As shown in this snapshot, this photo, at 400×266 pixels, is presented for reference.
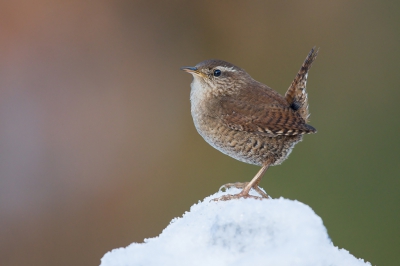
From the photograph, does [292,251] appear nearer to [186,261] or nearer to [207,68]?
[186,261]

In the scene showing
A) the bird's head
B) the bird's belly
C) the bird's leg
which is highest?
the bird's head

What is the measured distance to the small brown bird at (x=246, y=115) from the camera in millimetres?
2512

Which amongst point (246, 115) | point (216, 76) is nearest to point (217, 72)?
point (216, 76)

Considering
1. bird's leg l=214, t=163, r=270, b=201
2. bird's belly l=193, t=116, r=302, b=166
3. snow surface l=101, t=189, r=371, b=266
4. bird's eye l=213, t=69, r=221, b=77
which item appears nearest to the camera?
snow surface l=101, t=189, r=371, b=266

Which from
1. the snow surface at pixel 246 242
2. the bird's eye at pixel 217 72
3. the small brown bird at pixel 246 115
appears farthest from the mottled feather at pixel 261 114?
the snow surface at pixel 246 242

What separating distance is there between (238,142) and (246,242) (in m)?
1.06

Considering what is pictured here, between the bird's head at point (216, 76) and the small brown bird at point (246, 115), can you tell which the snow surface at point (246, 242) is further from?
the bird's head at point (216, 76)

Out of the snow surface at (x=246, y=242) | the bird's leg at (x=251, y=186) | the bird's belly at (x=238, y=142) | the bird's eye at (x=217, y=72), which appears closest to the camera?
the snow surface at (x=246, y=242)

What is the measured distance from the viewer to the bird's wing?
2506mm

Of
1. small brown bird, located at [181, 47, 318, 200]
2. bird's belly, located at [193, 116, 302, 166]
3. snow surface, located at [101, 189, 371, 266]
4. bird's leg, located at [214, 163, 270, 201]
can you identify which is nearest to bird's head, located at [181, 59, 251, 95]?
small brown bird, located at [181, 47, 318, 200]

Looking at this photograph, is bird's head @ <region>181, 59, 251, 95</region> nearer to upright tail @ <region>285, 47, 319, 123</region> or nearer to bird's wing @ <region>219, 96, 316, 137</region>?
bird's wing @ <region>219, 96, 316, 137</region>

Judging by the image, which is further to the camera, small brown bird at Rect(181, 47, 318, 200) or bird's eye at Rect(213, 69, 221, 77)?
bird's eye at Rect(213, 69, 221, 77)

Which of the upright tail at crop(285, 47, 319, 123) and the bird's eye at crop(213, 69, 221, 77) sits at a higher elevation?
the bird's eye at crop(213, 69, 221, 77)

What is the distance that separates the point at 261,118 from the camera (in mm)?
2582
